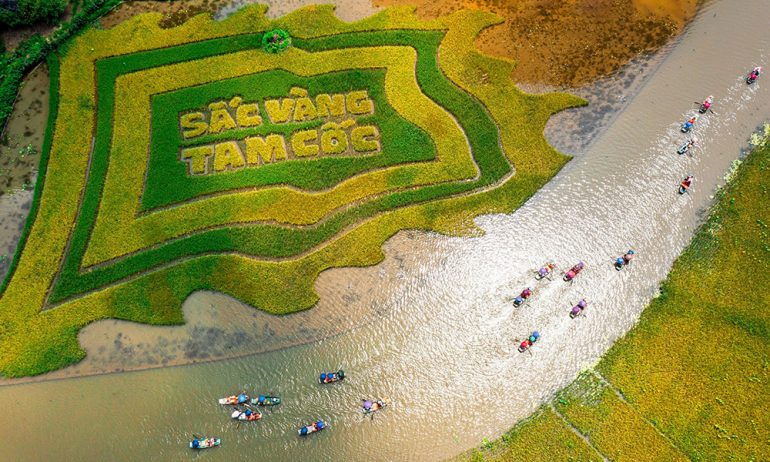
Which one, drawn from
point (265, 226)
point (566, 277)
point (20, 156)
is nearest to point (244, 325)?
point (265, 226)

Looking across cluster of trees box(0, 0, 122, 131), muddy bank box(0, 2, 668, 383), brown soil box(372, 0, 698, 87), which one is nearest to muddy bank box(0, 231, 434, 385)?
muddy bank box(0, 2, 668, 383)

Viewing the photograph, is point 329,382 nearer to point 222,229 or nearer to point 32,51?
point 222,229

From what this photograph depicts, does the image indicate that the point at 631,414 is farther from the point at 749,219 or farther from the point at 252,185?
the point at 252,185

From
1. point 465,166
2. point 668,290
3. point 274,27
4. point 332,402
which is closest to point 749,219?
point 668,290

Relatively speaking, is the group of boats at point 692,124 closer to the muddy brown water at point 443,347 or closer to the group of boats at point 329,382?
the muddy brown water at point 443,347

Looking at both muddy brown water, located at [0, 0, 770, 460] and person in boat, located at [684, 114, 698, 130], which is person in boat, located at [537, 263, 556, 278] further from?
person in boat, located at [684, 114, 698, 130]

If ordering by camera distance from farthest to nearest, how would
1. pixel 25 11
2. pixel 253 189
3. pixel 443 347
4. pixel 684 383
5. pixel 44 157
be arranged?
pixel 25 11 → pixel 44 157 → pixel 253 189 → pixel 443 347 → pixel 684 383
